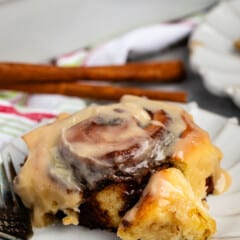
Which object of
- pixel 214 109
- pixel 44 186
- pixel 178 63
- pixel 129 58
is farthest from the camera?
pixel 129 58

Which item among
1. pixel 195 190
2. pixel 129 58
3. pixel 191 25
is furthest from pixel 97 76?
pixel 195 190

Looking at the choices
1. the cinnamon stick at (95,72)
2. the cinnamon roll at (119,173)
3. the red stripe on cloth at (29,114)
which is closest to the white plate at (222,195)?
the cinnamon roll at (119,173)

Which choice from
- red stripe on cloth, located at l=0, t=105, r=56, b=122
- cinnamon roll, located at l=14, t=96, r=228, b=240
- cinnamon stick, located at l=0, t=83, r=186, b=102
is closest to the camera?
cinnamon roll, located at l=14, t=96, r=228, b=240

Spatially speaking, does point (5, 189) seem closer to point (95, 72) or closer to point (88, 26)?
point (95, 72)

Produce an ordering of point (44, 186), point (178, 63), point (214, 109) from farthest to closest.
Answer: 1. point (178, 63)
2. point (214, 109)
3. point (44, 186)

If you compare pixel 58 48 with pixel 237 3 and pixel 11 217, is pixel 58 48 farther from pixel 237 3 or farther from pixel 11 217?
pixel 11 217

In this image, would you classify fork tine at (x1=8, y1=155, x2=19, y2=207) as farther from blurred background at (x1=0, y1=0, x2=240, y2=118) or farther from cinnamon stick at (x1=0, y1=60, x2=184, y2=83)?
blurred background at (x1=0, y1=0, x2=240, y2=118)

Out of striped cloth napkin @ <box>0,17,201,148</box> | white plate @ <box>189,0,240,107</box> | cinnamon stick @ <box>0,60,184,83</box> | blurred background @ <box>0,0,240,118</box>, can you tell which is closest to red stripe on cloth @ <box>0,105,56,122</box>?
striped cloth napkin @ <box>0,17,201,148</box>
